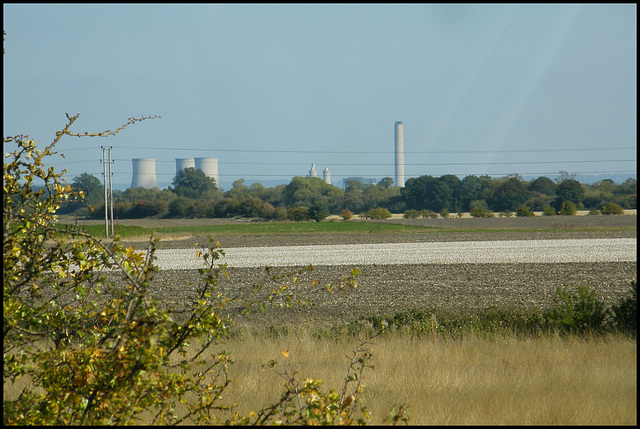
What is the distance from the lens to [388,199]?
70.3 meters

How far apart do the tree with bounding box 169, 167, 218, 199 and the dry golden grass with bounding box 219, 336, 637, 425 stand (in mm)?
73569

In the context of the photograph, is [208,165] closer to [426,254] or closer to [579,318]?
[426,254]

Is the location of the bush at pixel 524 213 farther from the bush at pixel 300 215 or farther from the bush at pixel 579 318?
the bush at pixel 579 318

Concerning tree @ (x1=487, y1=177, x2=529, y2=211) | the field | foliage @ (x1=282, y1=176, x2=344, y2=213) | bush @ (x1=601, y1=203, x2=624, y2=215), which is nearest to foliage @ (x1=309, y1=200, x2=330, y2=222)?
foliage @ (x1=282, y1=176, x2=344, y2=213)

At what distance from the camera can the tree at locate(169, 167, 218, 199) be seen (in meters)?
77.9

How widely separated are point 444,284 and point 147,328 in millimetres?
10283

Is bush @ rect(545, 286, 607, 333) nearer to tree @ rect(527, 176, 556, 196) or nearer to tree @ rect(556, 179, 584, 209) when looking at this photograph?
tree @ rect(556, 179, 584, 209)

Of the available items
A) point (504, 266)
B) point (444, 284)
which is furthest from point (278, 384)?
point (504, 266)

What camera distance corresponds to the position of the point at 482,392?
13.7 feet

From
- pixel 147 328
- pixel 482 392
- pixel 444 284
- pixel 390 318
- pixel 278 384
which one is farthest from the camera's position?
pixel 444 284

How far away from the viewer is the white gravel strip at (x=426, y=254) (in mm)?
17453

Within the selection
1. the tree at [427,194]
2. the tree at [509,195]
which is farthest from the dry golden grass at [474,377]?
the tree at [427,194]

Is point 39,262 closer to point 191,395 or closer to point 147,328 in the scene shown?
point 147,328

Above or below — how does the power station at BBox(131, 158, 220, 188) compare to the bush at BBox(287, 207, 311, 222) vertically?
above
